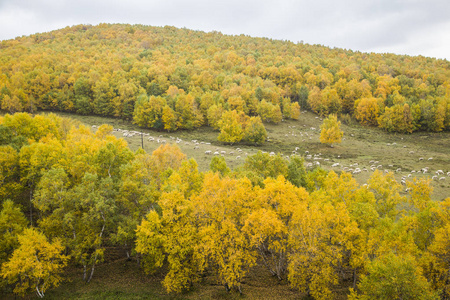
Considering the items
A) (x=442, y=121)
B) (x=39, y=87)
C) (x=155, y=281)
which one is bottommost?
(x=155, y=281)

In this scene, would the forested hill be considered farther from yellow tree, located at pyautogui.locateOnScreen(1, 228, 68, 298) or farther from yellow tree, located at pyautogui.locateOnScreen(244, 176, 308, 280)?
yellow tree, located at pyautogui.locateOnScreen(1, 228, 68, 298)

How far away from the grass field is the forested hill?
5769 mm

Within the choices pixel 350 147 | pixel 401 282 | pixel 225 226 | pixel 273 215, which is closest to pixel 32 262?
pixel 225 226

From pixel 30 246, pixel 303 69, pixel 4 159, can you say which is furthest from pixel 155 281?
pixel 303 69

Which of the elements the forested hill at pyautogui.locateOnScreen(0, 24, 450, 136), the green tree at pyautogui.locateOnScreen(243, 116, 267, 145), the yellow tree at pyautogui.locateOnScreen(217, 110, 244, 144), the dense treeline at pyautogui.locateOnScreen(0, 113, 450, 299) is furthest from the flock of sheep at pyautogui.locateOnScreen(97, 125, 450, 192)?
the dense treeline at pyautogui.locateOnScreen(0, 113, 450, 299)

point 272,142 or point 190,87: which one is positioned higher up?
point 190,87

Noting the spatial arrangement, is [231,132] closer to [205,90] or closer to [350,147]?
[350,147]

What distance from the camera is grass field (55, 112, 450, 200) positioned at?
72538mm

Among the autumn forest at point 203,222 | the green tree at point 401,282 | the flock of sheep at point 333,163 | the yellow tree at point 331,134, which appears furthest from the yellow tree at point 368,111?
the green tree at point 401,282

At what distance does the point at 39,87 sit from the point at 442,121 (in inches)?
7026

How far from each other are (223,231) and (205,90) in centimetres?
11844

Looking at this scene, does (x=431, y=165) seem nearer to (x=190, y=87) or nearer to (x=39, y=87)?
(x=190, y=87)

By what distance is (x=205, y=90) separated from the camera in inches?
5379

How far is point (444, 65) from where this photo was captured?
627ft
